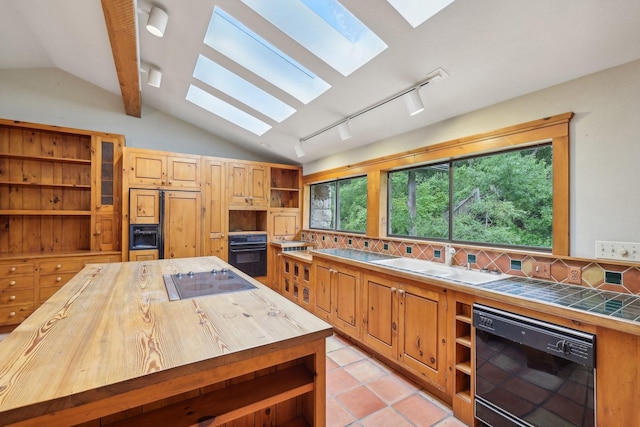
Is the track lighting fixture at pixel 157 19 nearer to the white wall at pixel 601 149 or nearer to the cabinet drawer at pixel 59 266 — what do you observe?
the white wall at pixel 601 149

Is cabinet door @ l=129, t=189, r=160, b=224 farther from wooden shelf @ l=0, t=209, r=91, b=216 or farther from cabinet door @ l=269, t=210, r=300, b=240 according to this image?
cabinet door @ l=269, t=210, r=300, b=240

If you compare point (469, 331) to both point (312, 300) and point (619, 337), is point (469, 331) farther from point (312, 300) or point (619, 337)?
point (312, 300)

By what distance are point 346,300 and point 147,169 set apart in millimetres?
3007

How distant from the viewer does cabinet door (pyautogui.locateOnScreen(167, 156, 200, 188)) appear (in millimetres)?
3738

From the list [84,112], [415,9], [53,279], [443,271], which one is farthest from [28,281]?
[415,9]

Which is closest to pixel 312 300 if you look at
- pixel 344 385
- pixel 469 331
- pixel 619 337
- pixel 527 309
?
pixel 344 385

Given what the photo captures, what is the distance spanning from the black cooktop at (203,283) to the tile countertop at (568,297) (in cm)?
124

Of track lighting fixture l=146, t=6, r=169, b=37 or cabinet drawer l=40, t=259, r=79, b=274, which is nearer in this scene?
track lighting fixture l=146, t=6, r=169, b=37

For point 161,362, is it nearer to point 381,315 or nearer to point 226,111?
point 381,315

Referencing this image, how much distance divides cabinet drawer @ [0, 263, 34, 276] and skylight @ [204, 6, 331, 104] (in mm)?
3176

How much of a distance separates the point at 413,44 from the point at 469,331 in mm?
1904

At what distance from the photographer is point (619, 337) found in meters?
1.19

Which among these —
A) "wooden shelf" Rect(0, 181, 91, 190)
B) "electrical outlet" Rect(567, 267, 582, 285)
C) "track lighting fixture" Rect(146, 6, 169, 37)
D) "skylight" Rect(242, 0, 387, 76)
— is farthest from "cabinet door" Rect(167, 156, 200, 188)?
"electrical outlet" Rect(567, 267, 582, 285)

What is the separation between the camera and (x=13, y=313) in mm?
3057
